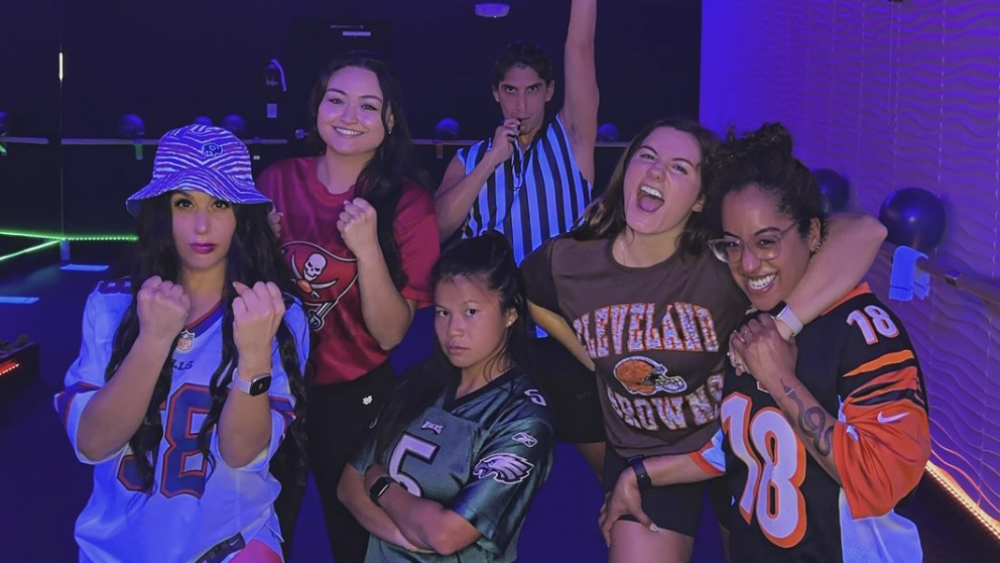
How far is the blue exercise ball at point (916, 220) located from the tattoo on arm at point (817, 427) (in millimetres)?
2124

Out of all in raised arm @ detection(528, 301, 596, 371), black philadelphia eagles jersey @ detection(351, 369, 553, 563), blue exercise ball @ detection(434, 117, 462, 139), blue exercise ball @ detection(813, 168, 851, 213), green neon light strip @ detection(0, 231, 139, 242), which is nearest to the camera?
black philadelphia eagles jersey @ detection(351, 369, 553, 563)

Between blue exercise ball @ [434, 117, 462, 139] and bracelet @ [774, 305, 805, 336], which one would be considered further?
blue exercise ball @ [434, 117, 462, 139]

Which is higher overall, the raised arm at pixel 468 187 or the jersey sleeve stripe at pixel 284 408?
the raised arm at pixel 468 187

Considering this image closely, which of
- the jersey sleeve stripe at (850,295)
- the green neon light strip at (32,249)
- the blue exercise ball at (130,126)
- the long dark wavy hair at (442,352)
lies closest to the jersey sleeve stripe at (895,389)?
the jersey sleeve stripe at (850,295)

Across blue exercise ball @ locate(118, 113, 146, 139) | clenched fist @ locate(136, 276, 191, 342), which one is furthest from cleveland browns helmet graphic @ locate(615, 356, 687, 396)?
blue exercise ball @ locate(118, 113, 146, 139)

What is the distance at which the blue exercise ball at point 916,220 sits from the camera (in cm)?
357

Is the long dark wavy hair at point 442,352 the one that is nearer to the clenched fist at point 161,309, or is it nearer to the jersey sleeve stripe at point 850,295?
the clenched fist at point 161,309

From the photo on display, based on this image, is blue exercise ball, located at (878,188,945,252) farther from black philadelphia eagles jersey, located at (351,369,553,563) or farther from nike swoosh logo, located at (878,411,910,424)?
nike swoosh logo, located at (878,411,910,424)

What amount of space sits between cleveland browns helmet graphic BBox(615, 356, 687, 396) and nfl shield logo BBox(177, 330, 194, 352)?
91 centimetres

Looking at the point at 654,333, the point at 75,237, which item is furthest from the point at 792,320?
the point at 75,237

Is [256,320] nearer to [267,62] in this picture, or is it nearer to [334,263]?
[334,263]

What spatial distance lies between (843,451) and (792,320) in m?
0.26

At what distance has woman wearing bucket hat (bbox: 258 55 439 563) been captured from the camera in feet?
7.71

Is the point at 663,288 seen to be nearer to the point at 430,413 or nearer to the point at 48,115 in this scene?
the point at 430,413
